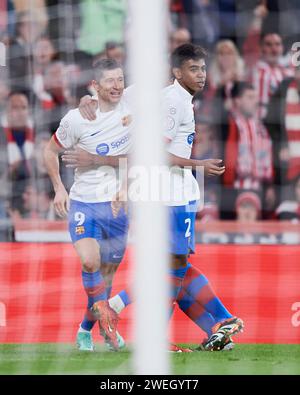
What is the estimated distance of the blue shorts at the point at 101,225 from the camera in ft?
16.6

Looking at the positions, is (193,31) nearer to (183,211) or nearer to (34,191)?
(34,191)

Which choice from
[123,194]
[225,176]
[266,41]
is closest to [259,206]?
[225,176]

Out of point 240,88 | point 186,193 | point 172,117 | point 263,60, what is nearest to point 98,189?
point 186,193

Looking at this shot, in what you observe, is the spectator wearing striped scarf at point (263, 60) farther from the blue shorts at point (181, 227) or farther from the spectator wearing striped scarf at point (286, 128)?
the blue shorts at point (181, 227)

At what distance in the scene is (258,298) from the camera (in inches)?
236

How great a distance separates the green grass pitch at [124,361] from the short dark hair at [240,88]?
2.02 metres

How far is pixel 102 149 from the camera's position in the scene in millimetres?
5074

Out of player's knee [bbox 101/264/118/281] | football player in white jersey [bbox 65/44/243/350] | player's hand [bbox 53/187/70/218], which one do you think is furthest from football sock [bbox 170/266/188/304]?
player's hand [bbox 53/187/70/218]

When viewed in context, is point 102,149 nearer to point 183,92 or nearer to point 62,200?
point 62,200

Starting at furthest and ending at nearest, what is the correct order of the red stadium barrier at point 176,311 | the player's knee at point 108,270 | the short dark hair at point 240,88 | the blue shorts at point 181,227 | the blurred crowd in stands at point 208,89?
the short dark hair at point 240,88, the blurred crowd in stands at point 208,89, the red stadium barrier at point 176,311, the player's knee at point 108,270, the blue shorts at point 181,227

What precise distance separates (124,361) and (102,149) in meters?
0.93

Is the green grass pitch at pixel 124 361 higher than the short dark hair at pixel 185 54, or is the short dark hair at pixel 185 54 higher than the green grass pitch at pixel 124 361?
the short dark hair at pixel 185 54

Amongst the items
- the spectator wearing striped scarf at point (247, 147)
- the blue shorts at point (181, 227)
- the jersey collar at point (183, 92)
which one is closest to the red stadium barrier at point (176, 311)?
the spectator wearing striped scarf at point (247, 147)

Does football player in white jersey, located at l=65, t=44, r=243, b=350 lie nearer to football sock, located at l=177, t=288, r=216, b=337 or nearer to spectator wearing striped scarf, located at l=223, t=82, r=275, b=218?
football sock, located at l=177, t=288, r=216, b=337
